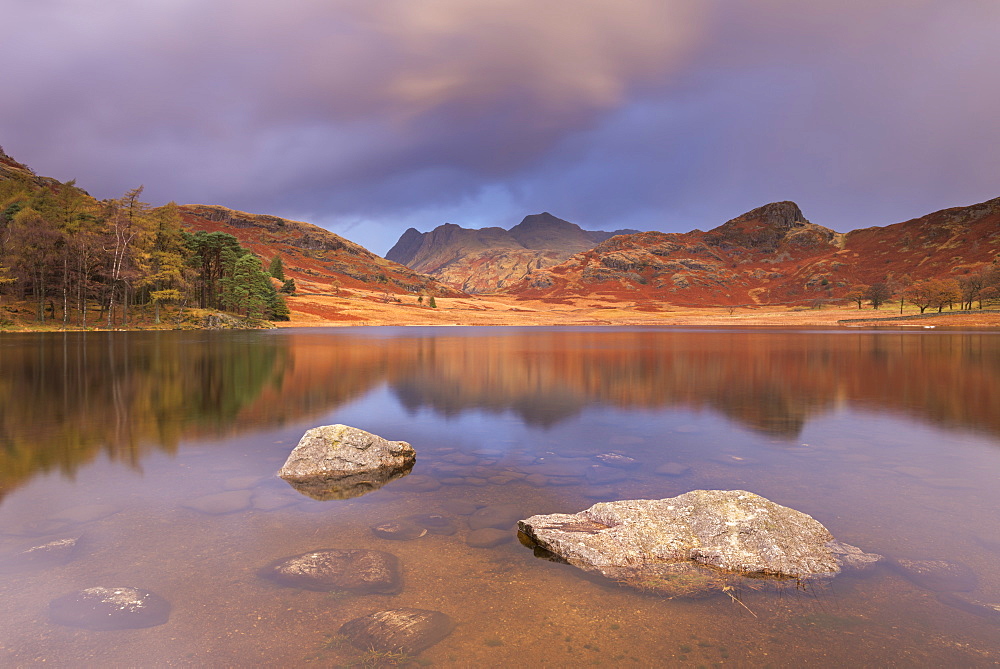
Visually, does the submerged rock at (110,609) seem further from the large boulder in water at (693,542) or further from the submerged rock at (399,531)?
the large boulder in water at (693,542)

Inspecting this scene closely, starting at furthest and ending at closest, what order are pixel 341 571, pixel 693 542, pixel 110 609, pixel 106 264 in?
pixel 106 264 → pixel 693 542 → pixel 341 571 → pixel 110 609

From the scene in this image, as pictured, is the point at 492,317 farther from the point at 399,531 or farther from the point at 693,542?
the point at 693,542

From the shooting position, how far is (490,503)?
A: 991cm

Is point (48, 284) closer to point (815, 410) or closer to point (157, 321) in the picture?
point (157, 321)

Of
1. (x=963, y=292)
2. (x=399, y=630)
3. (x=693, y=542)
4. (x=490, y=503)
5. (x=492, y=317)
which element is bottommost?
(x=490, y=503)


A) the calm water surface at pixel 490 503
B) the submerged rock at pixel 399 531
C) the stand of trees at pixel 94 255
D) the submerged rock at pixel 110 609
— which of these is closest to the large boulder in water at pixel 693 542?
the calm water surface at pixel 490 503

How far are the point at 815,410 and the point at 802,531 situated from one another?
14754 mm

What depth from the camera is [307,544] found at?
25.9 feet

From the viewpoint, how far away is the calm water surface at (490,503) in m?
5.48

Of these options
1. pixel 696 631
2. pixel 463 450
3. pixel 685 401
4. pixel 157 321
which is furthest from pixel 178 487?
pixel 157 321

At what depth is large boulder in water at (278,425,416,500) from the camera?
1100 centimetres

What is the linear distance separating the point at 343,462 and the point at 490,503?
424 cm

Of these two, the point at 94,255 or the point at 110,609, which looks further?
the point at 94,255

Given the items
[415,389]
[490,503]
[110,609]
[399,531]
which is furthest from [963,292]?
[110,609]
